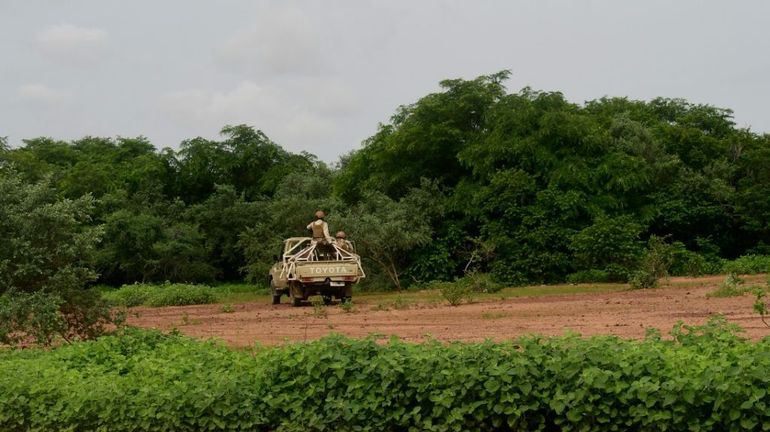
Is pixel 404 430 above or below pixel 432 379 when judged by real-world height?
below

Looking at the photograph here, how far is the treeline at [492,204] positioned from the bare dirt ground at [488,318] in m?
5.69

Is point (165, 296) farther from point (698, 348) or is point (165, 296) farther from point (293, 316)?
point (698, 348)

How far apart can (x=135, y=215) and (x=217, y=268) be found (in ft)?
16.1

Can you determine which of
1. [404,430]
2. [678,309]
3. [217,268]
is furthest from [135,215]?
[404,430]

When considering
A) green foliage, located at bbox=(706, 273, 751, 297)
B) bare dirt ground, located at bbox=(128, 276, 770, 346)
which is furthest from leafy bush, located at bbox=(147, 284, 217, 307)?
green foliage, located at bbox=(706, 273, 751, 297)

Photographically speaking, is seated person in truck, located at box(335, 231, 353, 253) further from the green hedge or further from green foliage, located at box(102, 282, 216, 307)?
the green hedge

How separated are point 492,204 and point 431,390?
24586mm

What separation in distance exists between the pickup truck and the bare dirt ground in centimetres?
65

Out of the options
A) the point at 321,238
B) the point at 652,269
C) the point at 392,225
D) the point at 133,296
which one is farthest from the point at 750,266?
the point at 133,296

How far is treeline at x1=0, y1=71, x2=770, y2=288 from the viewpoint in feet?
99.9

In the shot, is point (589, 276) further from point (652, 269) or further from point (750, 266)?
point (750, 266)

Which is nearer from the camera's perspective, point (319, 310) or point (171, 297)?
point (319, 310)

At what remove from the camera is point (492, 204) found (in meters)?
31.0

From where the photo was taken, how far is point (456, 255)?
107ft
